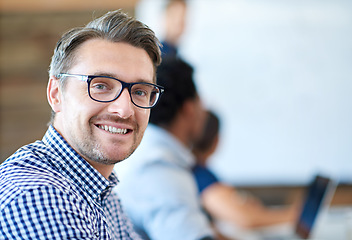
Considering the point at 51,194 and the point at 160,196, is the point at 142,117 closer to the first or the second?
the point at 51,194

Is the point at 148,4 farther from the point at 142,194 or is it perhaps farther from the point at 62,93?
the point at 62,93

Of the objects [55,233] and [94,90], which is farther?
[94,90]

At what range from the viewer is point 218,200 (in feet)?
7.68

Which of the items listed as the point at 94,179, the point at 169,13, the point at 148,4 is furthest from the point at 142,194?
the point at 148,4

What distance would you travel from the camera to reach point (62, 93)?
Result: 0.93m

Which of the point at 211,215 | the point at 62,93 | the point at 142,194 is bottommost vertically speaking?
the point at 211,215

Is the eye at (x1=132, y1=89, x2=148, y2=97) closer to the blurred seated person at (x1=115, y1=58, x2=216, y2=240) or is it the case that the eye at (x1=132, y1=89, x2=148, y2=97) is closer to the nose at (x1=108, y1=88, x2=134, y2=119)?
the nose at (x1=108, y1=88, x2=134, y2=119)

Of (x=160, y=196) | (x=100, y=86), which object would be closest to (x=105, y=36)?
(x=100, y=86)

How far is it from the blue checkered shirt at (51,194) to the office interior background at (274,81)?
2503 millimetres

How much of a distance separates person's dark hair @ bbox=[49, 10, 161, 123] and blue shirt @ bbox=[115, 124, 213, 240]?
68 centimetres

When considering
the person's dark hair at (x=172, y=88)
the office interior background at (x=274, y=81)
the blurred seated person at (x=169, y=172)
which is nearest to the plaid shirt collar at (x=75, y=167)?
the blurred seated person at (x=169, y=172)

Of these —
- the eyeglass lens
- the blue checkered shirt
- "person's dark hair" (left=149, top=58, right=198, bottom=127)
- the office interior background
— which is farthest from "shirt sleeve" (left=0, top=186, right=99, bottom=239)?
the office interior background

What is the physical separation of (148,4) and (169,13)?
11.8 inches

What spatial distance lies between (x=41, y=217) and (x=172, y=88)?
115 cm
